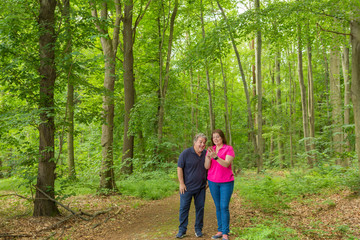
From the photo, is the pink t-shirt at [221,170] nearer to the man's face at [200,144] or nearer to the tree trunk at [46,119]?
the man's face at [200,144]

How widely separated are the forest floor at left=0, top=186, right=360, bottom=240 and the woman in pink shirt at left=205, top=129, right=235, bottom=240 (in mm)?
356

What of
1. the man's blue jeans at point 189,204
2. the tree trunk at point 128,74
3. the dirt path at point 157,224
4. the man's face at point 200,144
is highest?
the tree trunk at point 128,74

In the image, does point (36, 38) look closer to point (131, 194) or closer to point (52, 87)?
point (52, 87)

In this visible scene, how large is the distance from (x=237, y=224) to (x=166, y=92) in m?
10.4

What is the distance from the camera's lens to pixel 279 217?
6.57 meters

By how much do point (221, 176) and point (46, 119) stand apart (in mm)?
4534

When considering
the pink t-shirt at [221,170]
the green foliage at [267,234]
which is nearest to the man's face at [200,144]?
the pink t-shirt at [221,170]

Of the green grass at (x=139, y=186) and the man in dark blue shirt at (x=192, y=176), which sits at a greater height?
the man in dark blue shirt at (x=192, y=176)

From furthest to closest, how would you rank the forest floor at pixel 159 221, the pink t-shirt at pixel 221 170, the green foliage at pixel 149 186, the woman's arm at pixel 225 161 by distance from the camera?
the green foliage at pixel 149 186
the forest floor at pixel 159 221
the pink t-shirt at pixel 221 170
the woman's arm at pixel 225 161

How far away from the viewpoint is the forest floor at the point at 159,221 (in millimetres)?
5374

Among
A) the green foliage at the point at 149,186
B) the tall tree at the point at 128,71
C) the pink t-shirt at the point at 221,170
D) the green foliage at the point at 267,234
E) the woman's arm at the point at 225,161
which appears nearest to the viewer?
the green foliage at the point at 267,234

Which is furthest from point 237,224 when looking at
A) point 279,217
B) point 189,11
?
point 189,11

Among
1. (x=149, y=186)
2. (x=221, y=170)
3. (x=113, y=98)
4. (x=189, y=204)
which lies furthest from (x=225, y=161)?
(x=149, y=186)

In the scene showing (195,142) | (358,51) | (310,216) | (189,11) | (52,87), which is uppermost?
(189,11)
